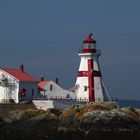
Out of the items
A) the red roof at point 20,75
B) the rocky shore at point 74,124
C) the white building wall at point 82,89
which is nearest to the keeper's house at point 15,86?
the red roof at point 20,75

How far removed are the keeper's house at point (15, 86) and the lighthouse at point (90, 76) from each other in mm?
4193

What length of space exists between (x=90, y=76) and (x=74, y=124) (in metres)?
15.0

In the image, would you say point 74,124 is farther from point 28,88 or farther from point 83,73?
point 83,73

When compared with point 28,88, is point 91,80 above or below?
above

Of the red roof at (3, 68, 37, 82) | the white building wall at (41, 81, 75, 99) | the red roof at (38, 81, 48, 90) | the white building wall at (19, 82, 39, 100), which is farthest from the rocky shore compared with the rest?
the white building wall at (41, 81, 75, 99)

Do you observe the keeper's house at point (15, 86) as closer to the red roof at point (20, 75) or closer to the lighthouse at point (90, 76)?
the red roof at point (20, 75)

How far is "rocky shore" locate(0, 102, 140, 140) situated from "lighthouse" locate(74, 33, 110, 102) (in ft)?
29.5

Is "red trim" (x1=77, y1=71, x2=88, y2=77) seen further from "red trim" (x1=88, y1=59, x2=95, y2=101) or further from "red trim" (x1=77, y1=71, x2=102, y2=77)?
"red trim" (x1=88, y1=59, x2=95, y2=101)

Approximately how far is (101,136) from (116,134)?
1.45m

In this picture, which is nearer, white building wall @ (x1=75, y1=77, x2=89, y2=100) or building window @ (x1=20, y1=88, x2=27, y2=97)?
building window @ (x1=20, y1=88, x2=27, y2=97)

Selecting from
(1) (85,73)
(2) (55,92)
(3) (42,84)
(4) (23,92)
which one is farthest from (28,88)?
(1) (85,73)

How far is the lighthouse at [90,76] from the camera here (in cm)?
5781

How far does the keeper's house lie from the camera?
55094 mm

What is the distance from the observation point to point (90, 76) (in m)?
57.7
